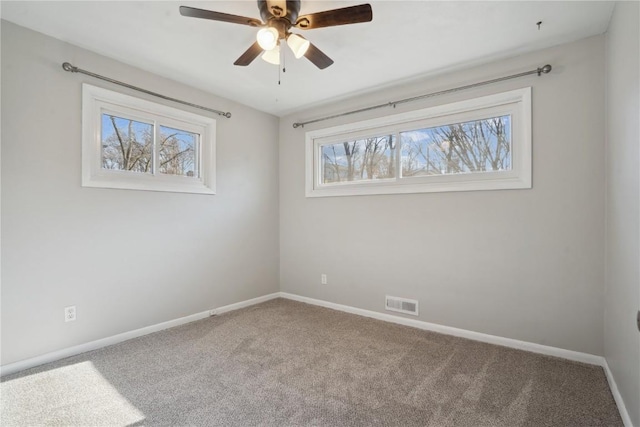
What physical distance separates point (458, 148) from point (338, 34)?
1570mm

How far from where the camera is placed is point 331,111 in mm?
3865

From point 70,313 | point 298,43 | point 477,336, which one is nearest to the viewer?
point 298,43

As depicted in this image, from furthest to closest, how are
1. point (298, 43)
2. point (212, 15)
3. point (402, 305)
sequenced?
point (402, 305), point (298, 43), point (212, 15)

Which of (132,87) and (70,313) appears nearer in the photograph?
(70,313)

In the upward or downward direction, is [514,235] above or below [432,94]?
below

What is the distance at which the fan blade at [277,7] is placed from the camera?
5.90ft

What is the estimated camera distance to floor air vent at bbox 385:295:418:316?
320 centimetres

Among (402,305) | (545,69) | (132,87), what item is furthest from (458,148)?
(132,87)

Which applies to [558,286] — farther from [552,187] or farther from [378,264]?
[378,264]

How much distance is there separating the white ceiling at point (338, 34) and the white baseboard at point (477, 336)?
8.01 ft

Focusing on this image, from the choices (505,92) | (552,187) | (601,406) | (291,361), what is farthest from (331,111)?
(601,406)

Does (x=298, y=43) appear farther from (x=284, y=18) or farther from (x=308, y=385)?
(x=308, y=385)

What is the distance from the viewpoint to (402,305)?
3.28 meters

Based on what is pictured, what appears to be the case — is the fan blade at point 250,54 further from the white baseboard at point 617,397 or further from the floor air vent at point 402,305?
the white baseboard at point 617,397
